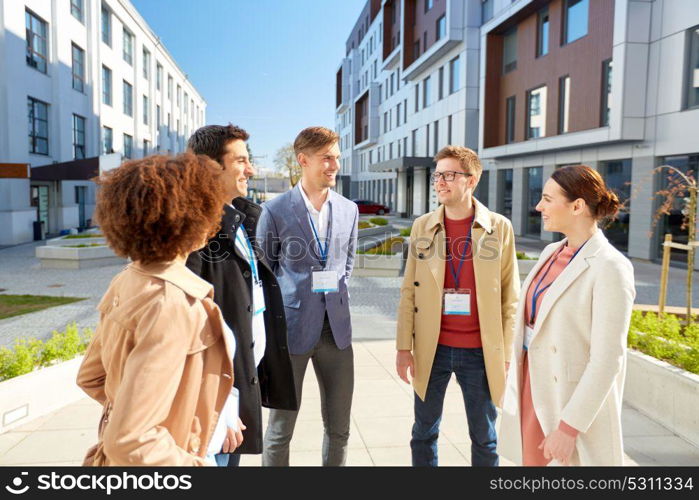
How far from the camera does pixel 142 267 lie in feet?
5.21

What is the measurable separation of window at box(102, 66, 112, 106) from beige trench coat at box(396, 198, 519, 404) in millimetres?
35646

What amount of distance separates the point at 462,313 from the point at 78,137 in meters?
31.3

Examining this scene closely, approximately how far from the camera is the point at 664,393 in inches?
179

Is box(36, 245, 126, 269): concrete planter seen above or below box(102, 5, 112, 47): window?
below

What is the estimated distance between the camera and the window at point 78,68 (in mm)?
28719

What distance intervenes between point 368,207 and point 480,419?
41.8m

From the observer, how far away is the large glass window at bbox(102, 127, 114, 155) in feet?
110

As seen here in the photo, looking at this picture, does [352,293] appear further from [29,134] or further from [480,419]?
[29,134]

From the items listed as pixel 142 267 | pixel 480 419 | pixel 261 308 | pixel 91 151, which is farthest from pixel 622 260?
pixel 91 151

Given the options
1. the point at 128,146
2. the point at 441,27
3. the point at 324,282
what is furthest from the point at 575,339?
the point at 128,146

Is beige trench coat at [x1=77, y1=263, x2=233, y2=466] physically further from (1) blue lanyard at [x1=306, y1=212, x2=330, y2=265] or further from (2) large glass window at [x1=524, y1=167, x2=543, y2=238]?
(2) large glass window at [x1=524, y1=167, x2=543, y2=238]

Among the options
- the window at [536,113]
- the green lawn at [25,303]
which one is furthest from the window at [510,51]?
the green lawn at [25,303]

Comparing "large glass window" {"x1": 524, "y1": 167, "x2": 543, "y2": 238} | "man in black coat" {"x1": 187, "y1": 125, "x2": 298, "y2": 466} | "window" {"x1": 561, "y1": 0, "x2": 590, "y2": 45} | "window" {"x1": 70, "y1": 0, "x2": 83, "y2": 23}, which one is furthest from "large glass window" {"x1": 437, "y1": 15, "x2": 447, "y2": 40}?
"man in black coat" {"x1": 187, "y1": 125, "x2": 298, "y2": 466}

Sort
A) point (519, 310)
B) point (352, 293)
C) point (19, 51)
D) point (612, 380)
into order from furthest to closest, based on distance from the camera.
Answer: point (19, 51) → point (352, 293) → point (519, 310) → point (612, 380)
